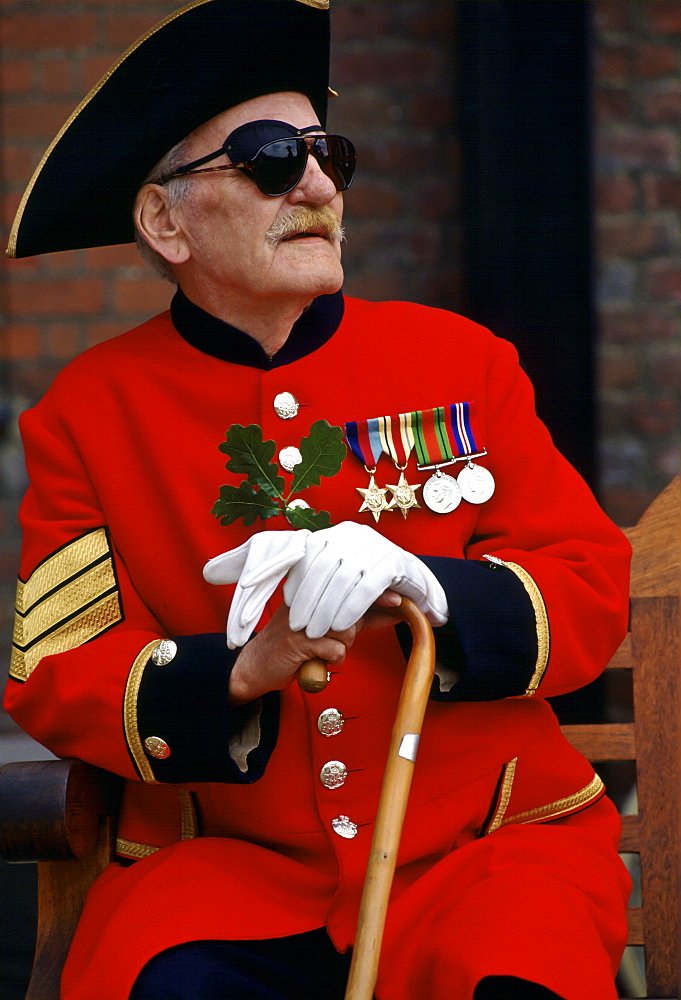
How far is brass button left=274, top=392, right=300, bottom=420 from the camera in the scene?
1.53 m

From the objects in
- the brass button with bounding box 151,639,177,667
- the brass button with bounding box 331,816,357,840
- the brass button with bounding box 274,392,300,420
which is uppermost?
the brass button with bounding box 274,392,300,420

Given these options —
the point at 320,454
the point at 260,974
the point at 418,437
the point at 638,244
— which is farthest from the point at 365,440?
the point at 638,244

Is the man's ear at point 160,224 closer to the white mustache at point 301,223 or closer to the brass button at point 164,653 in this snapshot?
the white mustache at point 301,223

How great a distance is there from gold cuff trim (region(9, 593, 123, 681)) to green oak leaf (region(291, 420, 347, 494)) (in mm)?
336

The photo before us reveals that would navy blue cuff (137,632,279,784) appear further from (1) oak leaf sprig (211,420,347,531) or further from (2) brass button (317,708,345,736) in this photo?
(1) oak leaf sprig (211,420,347,531)

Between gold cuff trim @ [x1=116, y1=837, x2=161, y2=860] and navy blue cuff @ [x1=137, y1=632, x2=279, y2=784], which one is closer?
navy blue cuff @ [x1=137, y1=632, x2=279, y2=784]

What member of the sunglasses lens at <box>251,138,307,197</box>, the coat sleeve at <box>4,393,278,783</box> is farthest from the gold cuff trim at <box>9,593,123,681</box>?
the sunglasses lens at <box>251,138,307,197</box>

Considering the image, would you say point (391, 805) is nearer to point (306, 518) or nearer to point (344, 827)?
point (344, 827)

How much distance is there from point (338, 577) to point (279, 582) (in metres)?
0.16

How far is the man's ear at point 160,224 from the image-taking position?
159 centimetres

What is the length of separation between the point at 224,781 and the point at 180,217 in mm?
742

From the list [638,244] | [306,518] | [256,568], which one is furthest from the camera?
[638,244]

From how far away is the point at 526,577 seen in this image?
143 centimetres

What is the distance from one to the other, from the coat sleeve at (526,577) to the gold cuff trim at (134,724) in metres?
0.36
